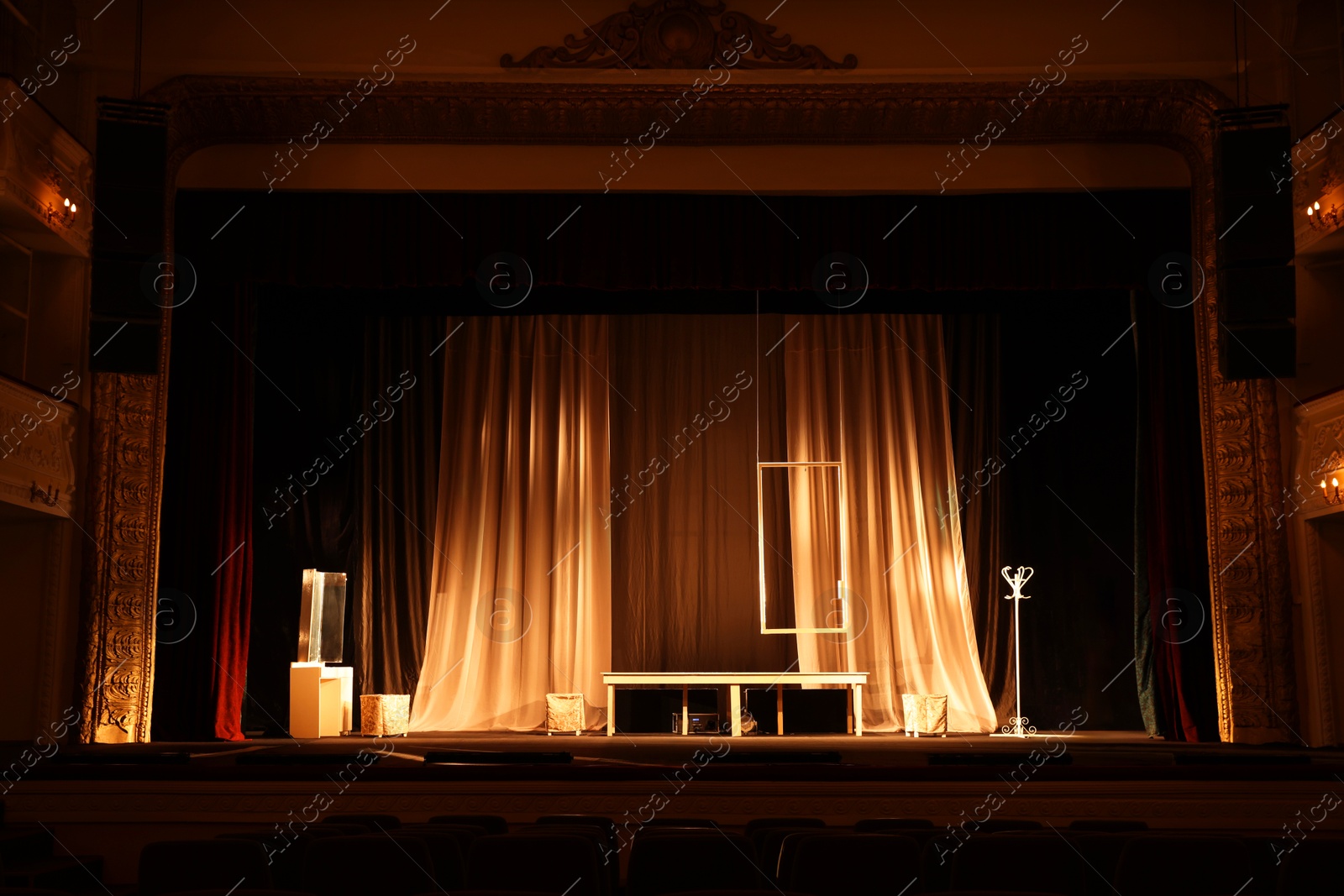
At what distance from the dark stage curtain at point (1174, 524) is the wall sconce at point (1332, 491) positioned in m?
1.07

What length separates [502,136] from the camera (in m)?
9.56

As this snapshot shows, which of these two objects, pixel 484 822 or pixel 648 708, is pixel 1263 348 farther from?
pixel 484 822

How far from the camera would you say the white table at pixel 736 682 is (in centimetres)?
985

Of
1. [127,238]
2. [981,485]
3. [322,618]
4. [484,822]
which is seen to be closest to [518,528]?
[322,618]

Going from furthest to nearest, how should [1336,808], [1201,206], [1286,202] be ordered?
[1201,206] → [1286,202] → [1336,808]

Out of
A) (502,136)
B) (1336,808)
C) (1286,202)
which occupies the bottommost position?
(1336,808)

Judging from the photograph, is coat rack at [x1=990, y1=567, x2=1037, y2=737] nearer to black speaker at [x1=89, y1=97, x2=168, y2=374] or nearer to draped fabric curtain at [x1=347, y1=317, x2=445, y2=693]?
draped fabric curtain at [x1=347, y1=317, x2=445, y2=693]

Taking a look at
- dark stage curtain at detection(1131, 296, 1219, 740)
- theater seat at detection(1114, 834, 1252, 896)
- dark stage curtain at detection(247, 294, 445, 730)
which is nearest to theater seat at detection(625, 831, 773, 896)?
theater seat at detection(1114, 834, 1252, 896)

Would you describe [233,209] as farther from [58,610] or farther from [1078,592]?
[1078,592]

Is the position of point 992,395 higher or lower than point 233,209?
lower

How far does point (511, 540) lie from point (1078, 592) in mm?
5003

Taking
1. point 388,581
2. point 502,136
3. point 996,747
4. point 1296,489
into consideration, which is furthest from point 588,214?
point 1296,489

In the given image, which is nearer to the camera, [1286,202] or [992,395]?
[1286,202]

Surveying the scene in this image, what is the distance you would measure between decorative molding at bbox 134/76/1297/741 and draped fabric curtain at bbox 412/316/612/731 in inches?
105
